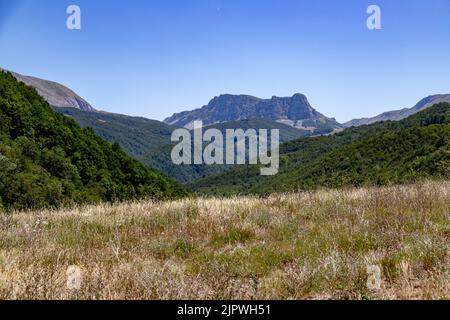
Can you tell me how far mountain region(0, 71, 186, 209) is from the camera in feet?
105

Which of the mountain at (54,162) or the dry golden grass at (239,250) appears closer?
the dry golden grass at (239,250)

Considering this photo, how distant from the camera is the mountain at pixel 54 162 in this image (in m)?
32.0

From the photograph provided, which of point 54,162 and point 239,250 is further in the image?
point 54,162

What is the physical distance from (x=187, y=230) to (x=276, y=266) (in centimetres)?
266

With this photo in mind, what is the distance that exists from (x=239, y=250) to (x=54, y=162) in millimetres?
48248

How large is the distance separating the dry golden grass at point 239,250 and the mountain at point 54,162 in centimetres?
2389

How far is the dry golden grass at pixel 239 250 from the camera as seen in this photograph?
3902mm

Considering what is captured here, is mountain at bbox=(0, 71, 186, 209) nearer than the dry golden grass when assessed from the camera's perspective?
No

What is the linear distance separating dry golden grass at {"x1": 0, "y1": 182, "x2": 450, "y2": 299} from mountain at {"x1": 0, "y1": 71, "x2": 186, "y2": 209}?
23.9m

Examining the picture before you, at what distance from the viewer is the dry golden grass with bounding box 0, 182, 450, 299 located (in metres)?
3.90

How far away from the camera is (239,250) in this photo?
18.7 ft

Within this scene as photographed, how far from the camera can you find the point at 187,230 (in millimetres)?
7176
